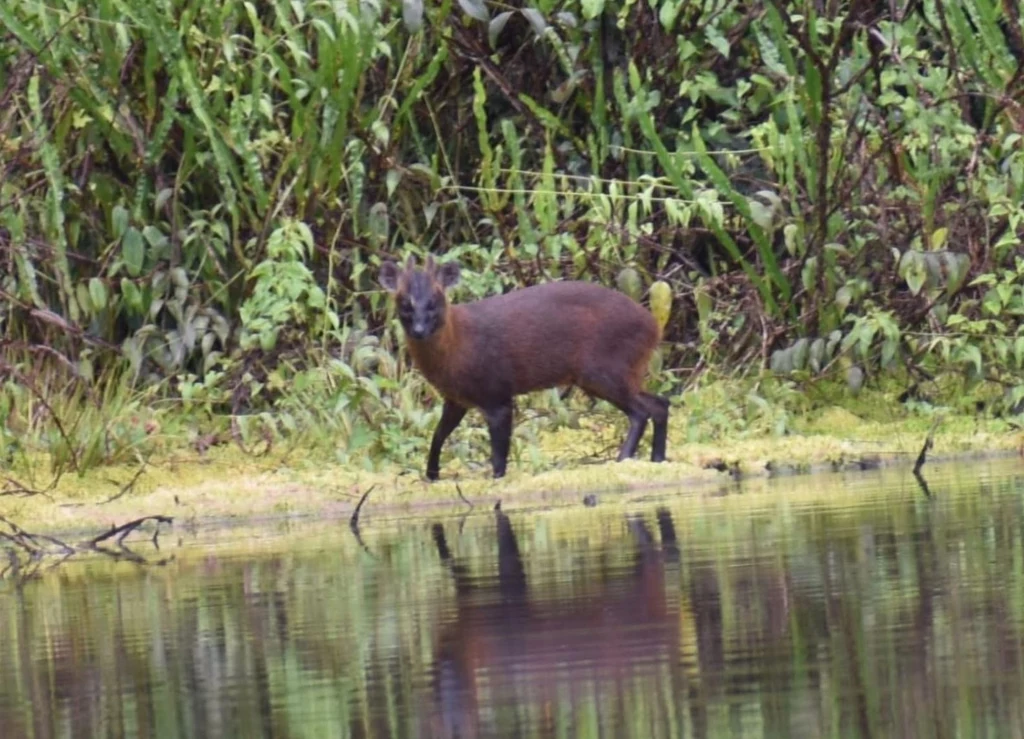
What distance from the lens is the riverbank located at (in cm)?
1214

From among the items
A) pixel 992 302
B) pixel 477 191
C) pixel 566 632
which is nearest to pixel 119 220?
pixel 477 191

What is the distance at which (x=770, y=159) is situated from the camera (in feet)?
51.3

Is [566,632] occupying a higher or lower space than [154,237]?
lower

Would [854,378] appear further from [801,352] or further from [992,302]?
[992,302]

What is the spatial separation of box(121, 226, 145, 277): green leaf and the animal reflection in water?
7.27m

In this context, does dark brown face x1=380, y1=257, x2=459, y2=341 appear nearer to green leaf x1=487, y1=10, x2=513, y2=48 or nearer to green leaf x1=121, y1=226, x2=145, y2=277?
green leaf x1=121, y1=226, x2=145, y2=277

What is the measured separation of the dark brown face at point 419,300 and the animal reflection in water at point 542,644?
14.5 ft

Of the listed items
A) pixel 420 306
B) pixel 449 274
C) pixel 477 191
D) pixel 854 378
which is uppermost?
pixel 477 191

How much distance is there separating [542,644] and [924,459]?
6.40 meters

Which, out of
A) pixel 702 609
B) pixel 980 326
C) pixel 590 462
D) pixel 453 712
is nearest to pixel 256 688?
pixel 453 712

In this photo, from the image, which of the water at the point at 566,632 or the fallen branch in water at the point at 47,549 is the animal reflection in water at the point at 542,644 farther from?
the fallen branch in water at the point at 47,549

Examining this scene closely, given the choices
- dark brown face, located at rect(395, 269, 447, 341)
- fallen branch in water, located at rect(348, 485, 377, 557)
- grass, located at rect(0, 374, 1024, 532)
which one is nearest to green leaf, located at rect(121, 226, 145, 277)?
grass, located at rect(0, 374, 1024, 532)

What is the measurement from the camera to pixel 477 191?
16.4 m

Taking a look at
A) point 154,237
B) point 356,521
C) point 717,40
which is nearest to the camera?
point 356,521
